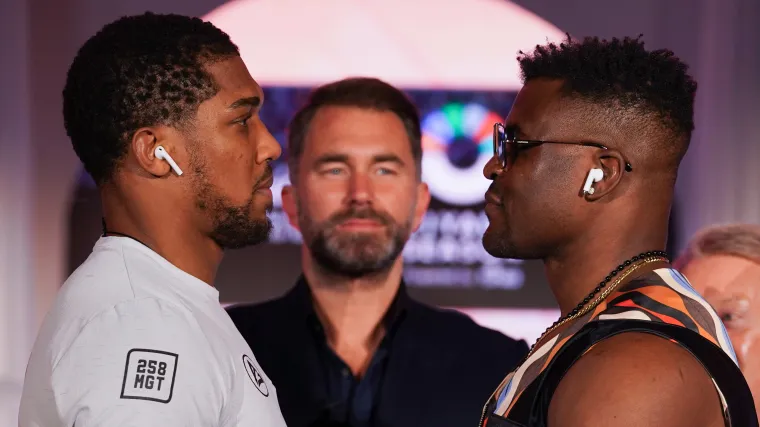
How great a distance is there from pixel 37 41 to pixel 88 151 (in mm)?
2776

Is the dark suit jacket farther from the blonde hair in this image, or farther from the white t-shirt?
the white t-shirt

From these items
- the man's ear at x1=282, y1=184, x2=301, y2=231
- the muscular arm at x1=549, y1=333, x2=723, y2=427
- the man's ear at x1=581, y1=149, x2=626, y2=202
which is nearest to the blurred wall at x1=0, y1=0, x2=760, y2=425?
the man's ear at x1=282, y1=184, x2=301, y2=231

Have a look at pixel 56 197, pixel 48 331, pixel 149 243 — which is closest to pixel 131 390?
pixel 48 331

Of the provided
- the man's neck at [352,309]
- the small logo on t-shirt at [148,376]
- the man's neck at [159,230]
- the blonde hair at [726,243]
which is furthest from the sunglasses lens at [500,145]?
the man's neck at [352,309]

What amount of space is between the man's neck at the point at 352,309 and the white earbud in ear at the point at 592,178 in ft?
4.76

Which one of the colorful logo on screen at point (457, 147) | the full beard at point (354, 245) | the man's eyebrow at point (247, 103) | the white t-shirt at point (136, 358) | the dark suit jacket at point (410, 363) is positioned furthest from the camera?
the colorful logo on screen at point (457, 147)

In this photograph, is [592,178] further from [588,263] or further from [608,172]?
[588,263]

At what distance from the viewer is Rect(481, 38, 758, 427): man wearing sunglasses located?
1.61m

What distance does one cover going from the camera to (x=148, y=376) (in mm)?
1663

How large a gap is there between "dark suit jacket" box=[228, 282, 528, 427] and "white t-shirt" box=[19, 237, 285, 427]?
3.82ft

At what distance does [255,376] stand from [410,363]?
131 centimetres

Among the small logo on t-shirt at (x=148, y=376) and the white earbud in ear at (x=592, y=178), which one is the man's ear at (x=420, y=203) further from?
the small logo on t-shirt at (x=148, y=376)

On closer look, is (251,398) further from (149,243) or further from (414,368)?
(414,368)

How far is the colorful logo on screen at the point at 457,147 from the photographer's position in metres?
4.35
